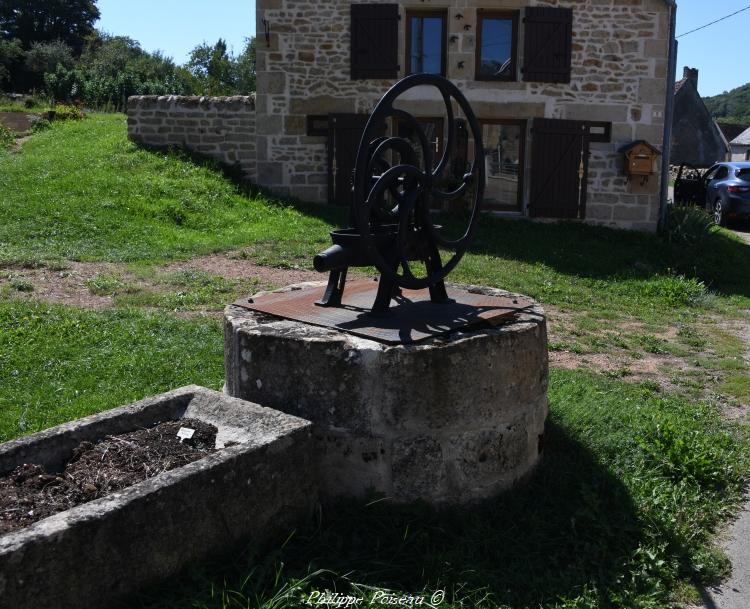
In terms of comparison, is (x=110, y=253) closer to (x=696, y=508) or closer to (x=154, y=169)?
(x=154, y=169)

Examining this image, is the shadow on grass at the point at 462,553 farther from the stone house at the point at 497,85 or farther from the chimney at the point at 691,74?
the chimney at the point at 691,74

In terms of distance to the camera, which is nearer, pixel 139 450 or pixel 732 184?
pixel 139 450

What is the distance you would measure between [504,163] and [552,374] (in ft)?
27.7

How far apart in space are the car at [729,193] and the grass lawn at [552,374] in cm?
447

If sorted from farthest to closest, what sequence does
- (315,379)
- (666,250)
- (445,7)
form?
(445,7), (666,250), (315,379)

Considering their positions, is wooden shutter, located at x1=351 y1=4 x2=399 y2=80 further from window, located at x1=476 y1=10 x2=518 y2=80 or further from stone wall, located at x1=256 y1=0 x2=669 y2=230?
window, located at x1=476 y1=10 x2=518 y2=80

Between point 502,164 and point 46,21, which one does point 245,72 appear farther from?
point 502,164

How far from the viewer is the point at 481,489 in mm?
3795

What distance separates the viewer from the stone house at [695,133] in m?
34.8

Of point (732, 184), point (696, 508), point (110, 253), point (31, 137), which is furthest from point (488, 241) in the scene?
point (31, 137)

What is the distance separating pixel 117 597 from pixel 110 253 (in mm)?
7053

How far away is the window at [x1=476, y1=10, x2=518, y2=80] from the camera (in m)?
13.3

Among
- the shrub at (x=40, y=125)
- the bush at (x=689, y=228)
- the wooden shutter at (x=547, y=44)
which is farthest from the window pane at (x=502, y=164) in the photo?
the shrub at (x=40, y=125)

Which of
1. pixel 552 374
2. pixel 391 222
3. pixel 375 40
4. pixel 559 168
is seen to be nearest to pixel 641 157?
pixel 559 168
